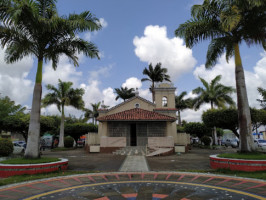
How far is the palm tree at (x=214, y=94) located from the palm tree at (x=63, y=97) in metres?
19.0

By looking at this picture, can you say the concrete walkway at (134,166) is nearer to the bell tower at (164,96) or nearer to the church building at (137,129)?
the church building at (137,129)

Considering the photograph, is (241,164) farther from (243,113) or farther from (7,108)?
(7,108)

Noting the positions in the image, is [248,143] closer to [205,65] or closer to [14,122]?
[205,65]

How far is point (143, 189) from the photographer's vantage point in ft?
19.6

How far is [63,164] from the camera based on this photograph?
961 cm

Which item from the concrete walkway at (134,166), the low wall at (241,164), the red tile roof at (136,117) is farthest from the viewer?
the red tile roof at (136,117)

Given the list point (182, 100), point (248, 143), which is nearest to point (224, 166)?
point (248, 143)

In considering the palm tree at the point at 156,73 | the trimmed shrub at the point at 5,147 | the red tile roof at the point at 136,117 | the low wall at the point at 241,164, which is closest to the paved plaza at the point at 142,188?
the low wall at the point at 241,164

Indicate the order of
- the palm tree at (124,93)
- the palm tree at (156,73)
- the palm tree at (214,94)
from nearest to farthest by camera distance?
1. the palm tree at (214,94)
2. the palm tree at (156,73)
3. the palm tree at (124,93)

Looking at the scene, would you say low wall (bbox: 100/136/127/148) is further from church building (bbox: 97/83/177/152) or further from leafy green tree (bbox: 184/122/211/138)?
leafy green tree (bbox: 184/122/211/138)

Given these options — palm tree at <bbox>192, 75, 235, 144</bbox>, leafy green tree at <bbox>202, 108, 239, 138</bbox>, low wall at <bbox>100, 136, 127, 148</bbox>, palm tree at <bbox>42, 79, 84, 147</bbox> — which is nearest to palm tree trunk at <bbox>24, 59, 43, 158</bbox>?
low wall at <bbox>100, 136, 127, 148</bbox>

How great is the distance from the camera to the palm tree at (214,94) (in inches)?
1083

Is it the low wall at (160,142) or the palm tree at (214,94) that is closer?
the low wall at (160,142)

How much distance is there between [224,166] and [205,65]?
281 inches
